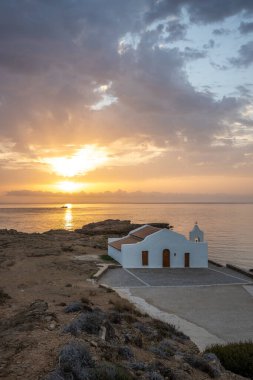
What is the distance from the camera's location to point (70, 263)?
33875mm

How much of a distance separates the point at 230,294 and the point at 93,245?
27599 millimetres

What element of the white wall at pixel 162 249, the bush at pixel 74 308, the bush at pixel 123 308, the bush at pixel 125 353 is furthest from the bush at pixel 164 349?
the white wall at pixel 162 249

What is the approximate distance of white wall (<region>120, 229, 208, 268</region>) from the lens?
32812mm

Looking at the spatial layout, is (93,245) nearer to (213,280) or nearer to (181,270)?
(181,270)

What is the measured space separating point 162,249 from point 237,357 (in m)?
21.6

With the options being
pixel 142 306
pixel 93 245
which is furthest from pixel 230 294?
pixel 93 245

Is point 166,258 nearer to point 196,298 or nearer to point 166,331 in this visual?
point 196,298

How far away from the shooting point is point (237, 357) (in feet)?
37.7

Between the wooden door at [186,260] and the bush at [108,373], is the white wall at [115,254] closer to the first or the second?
the wooden door at [186,260]

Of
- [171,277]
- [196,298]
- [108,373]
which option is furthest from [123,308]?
[171,277]

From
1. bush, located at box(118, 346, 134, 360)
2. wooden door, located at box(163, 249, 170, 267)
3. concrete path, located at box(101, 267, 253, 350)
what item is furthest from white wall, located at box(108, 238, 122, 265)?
bush, located at box(118, 346, 134, 360)

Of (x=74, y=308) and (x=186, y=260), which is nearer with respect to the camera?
(x=74, y=308)

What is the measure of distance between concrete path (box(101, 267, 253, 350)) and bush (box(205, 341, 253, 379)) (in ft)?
6.12

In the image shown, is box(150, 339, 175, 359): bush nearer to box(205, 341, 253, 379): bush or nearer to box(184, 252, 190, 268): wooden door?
box(205, 341, 253, 379): bush
